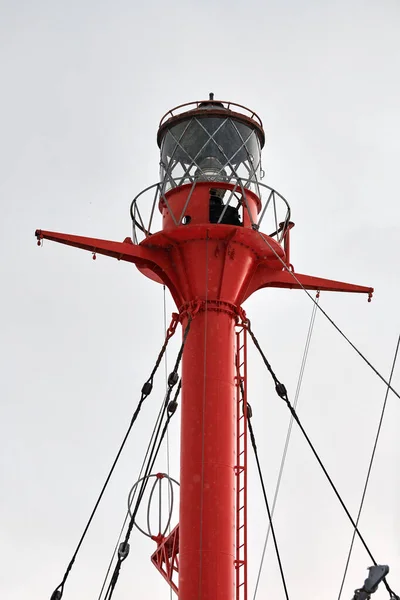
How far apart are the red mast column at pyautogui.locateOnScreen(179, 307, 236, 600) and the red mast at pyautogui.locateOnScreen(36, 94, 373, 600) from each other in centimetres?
1

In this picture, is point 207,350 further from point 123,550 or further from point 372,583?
point 372,583

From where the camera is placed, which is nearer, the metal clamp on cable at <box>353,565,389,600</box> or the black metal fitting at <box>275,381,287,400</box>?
the metal clamp on cable at <box>353,565,389,600</box>

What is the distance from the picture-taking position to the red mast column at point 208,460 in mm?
11266

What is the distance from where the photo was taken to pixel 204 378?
478 inches

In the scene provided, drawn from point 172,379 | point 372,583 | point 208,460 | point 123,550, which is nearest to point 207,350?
point 172,379

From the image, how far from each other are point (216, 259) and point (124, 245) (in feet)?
4.12

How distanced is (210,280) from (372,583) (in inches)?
200

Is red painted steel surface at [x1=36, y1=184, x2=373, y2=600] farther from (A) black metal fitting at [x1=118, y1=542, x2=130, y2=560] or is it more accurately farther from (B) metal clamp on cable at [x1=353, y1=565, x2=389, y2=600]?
(B) metal clamp on cable at [x1=353, y1=565, x2=389, y2=600]

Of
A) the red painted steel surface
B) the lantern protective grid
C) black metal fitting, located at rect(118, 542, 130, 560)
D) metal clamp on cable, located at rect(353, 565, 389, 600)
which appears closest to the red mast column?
the red painted steel surface

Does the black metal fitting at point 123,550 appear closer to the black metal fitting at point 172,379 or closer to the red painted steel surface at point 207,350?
the red painted steel surface at point 207,350

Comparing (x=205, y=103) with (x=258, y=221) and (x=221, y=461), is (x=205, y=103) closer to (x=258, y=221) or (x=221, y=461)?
(x=258, y=221)

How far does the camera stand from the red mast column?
37.0 feet

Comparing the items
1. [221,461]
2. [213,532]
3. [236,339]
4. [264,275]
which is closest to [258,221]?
[264,275]

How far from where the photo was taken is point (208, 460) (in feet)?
38.4
